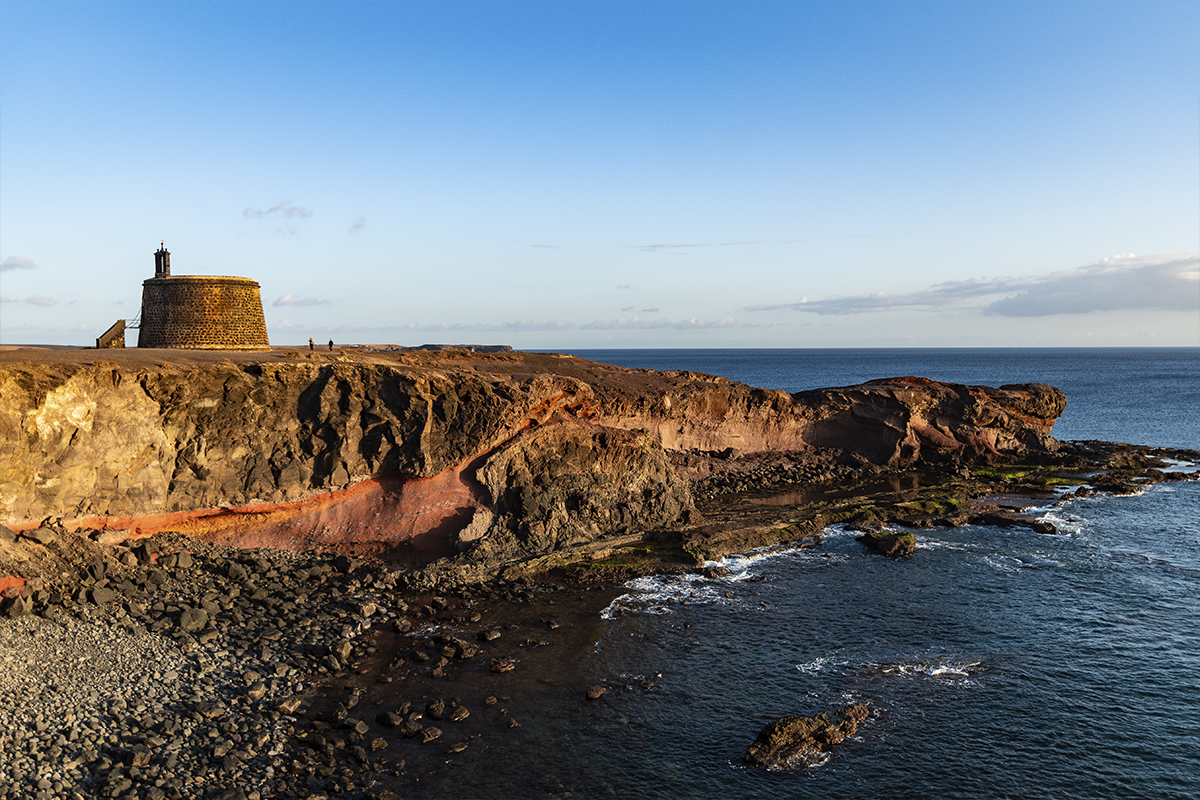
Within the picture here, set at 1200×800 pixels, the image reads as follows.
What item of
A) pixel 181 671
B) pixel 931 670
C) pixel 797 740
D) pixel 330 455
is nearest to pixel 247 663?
pixel 181 671

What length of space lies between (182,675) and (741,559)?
22738mm

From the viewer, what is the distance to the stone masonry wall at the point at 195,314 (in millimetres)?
41219

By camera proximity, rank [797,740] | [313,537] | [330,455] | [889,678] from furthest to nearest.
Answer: [330,455]
[313,537]
[889,678]
[797,740]

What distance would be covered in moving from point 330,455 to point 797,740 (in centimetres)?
2219

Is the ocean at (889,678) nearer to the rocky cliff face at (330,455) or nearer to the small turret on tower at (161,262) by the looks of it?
the rocky cliff face at (330,455)

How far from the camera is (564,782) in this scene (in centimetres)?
1777

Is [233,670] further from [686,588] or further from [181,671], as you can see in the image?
[686,588]

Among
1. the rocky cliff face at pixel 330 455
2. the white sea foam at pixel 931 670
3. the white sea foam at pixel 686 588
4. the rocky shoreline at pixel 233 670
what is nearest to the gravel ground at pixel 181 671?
the rocky shoreline at pixel 233 670

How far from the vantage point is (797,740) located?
19.3 meters

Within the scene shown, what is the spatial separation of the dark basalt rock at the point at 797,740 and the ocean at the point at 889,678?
1.21ft

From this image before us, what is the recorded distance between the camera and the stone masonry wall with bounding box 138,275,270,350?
41.2 meters

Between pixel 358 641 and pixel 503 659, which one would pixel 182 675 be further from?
pixel 503 659

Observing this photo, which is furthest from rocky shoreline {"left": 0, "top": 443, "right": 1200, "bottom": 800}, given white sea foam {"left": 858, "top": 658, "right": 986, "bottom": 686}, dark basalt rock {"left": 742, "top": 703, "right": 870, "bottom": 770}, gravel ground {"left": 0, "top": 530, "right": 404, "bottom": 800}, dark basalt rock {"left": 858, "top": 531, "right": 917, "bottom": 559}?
dark basalt rock {"left": 858, "top": 531, "right": 917, "bottom": 559}

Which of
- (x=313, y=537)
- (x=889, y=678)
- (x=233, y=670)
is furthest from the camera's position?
(x=313, y=537)
